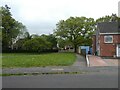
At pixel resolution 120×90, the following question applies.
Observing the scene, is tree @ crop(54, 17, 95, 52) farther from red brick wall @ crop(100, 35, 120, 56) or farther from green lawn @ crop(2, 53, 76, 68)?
green lawn @ crop(2, 53, 76, 68)

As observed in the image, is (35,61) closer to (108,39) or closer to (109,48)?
(109,48)

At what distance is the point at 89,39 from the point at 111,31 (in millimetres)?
29154

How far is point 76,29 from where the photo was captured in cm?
8100

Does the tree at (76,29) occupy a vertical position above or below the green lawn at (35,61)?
above

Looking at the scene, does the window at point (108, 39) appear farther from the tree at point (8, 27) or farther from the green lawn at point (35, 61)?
the tree at point (8, 27)

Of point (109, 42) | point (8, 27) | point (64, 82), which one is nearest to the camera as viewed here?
point (64, 82)

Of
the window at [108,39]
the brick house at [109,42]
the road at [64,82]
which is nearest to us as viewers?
the road at [64,82]

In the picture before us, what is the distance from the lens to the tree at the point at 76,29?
80.1m

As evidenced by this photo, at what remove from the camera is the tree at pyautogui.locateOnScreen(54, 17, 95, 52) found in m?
80.1

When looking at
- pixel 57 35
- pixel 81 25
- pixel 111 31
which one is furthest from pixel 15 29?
pixel 111 31

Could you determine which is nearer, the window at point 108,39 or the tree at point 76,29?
the window at point 108,39

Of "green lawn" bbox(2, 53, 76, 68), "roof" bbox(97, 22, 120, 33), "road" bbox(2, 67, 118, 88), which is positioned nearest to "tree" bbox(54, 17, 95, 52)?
"roof" bbox(97, 22, 120, 33)

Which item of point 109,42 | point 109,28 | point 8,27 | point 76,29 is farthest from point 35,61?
point 8,27

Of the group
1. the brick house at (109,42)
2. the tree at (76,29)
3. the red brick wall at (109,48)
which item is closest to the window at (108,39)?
the brick house at (109,42)
